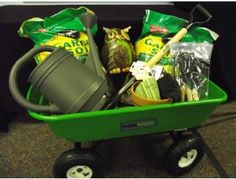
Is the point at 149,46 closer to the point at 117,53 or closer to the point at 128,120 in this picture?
the point at 117,53

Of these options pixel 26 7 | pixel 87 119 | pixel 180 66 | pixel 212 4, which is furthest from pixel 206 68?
pixel 26 7

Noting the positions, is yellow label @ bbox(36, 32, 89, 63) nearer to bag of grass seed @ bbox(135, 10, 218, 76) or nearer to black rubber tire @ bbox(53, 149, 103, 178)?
bag of grass seed @ bbox(135, 10, 218, 76)

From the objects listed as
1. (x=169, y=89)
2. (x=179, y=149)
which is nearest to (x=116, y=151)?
(x=179, y=149)

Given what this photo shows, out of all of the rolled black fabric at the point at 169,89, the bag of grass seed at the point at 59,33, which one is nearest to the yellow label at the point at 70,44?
the bag of grass seed at the point at 59,33

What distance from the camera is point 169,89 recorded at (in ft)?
2.74

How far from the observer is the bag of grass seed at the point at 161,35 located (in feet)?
3.25

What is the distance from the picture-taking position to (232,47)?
1308 mm

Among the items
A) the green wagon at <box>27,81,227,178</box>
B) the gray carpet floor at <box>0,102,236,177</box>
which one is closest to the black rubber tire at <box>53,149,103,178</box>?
the green wagon at <box>27,81,227,178</box>

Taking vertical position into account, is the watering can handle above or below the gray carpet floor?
above

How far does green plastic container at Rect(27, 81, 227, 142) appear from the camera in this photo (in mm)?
749

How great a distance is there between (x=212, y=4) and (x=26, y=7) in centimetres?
91

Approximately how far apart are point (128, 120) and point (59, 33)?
446 mm

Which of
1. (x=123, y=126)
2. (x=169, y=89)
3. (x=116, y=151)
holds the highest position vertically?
(x=169, y=89)

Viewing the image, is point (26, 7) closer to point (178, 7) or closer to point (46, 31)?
point (46, 31)
